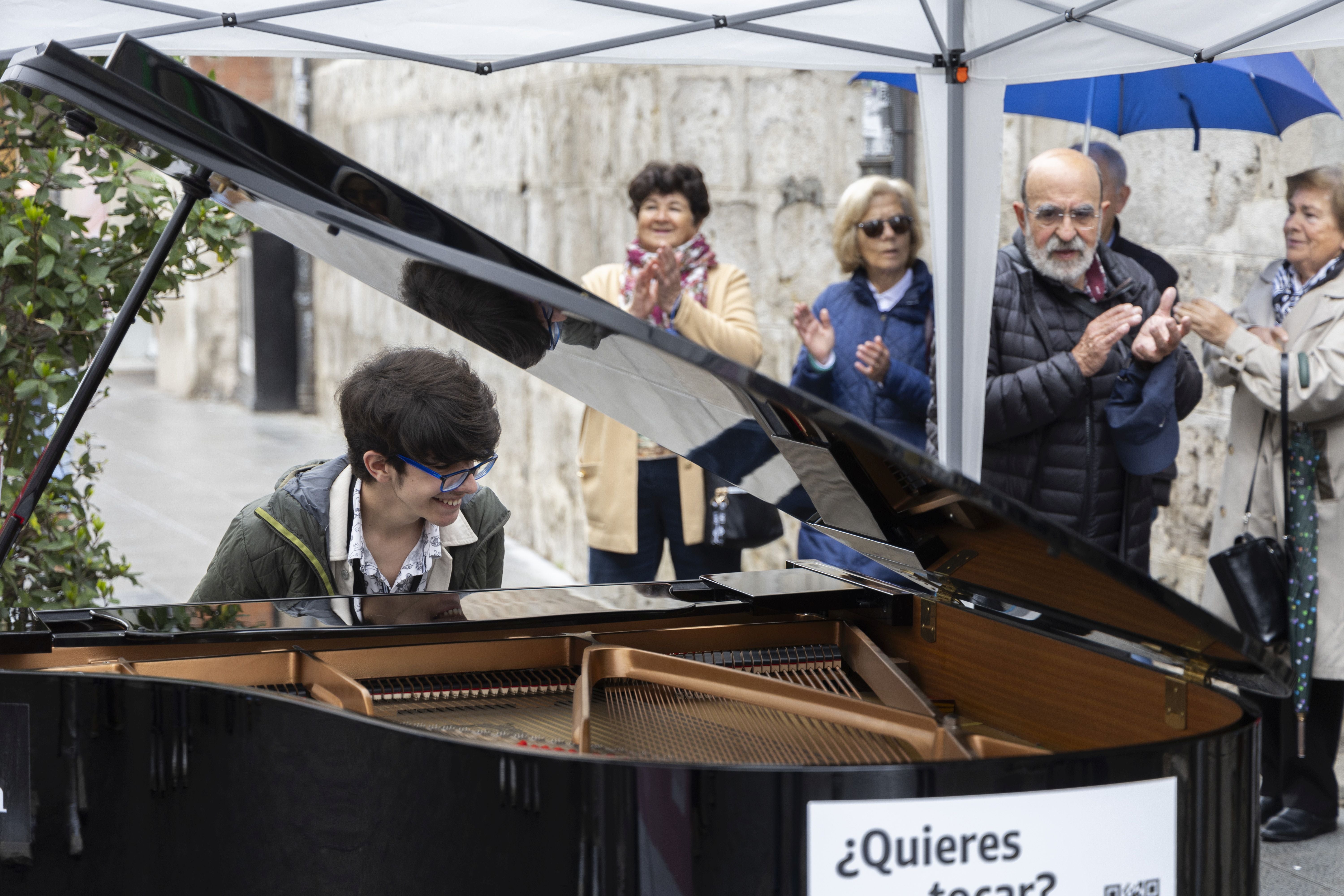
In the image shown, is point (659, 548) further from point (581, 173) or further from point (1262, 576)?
point (581, 173)

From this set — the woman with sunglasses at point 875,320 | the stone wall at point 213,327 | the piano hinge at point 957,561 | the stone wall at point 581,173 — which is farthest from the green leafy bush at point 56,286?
the stone wall at point 213,327

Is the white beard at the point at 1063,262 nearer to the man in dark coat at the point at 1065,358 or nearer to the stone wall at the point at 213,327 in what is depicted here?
the man in dark coat at the point at 1065,358

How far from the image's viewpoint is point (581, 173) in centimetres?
698

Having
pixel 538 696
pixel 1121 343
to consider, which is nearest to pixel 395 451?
pixel 538 696

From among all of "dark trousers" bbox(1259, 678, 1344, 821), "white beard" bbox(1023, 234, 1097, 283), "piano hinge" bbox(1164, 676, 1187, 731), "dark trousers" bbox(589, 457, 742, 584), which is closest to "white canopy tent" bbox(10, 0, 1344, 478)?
"white beard" bbox(1023, 234, 1097, 283)

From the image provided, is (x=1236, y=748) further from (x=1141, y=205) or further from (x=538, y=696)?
(x=1141, y=205)

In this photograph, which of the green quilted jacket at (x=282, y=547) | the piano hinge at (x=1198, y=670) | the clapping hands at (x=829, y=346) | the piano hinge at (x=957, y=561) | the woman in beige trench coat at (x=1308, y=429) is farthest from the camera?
the clapping hands at (x=829, y=346)

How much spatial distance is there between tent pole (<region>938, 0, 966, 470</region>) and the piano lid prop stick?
84.2 inches

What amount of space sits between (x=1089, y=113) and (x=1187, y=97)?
0.40 metres

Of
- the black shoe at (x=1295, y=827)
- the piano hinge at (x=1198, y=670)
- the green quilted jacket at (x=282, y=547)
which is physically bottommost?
the black shoe at (x=1295, y=827)

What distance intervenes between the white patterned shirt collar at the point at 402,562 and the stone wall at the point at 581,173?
3.15m

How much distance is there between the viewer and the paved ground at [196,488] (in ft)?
12.4

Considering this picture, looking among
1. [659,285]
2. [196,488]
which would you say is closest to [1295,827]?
[659,285]

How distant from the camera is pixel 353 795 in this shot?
189 cm
